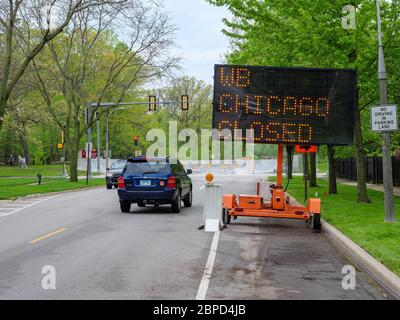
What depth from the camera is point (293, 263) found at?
10.2m

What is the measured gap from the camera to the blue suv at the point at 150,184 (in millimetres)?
19031

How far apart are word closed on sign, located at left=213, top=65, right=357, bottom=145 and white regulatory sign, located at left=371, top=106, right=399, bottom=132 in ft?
2.50

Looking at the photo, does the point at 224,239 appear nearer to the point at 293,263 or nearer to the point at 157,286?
the point at 293,263

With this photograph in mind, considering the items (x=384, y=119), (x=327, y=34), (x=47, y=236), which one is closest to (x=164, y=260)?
(x=47, y=236)

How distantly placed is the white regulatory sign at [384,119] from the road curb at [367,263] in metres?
2.98

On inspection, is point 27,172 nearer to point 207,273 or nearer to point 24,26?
point 24,26

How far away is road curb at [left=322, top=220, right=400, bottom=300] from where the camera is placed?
8.12 metres

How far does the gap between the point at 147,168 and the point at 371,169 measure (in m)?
25.2

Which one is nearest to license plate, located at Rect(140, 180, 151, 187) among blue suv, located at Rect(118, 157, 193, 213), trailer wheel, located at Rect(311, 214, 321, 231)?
blue suv, located at Rect(118, 157, 193, 213)

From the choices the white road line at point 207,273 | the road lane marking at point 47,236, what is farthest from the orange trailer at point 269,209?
the road lane marking at point 47,236

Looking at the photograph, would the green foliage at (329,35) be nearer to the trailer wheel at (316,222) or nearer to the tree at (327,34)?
the tree at (327,34)
